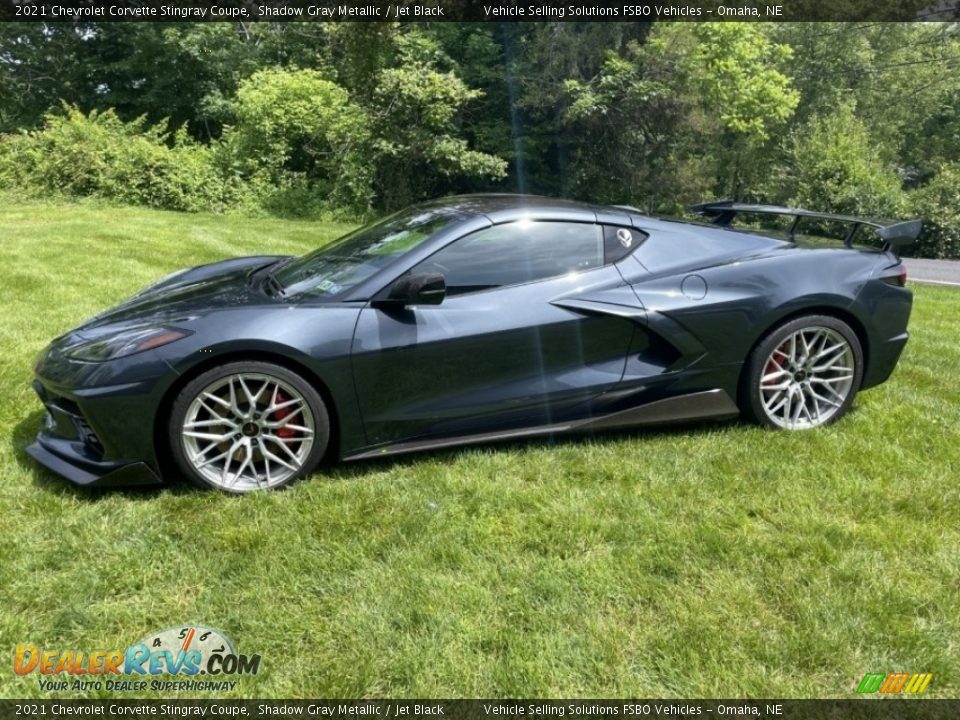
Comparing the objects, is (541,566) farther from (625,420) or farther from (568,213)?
(568,213)

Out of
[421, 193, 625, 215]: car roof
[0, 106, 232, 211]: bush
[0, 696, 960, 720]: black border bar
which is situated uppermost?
[0, 106, 232, 211]: bush

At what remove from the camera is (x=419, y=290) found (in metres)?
3.05

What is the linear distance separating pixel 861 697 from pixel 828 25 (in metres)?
34.5

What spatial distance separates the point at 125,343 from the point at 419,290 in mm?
1268

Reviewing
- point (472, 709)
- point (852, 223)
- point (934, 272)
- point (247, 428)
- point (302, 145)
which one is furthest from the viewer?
point (302, 145)

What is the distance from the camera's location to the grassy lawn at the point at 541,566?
2.12m

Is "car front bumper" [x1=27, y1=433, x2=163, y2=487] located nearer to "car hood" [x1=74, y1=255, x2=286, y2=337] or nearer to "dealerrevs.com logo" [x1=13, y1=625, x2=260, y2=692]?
"car hood" [x1=74, y1=255, x2=286, y2=337]

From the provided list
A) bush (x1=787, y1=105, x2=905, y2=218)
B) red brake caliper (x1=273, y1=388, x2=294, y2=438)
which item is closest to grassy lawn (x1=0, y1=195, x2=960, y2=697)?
red brake caliper (x1=273, y1=388, x2=294, y2=438)

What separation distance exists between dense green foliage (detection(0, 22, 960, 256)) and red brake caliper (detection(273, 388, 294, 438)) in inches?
543

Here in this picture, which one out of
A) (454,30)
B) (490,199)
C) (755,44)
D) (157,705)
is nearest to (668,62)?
(755,44)

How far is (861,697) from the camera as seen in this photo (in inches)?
79.8

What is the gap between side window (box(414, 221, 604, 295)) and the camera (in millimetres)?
3320

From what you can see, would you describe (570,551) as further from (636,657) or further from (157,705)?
(157,705)

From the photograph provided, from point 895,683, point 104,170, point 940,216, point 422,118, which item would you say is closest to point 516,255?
point 895,683
